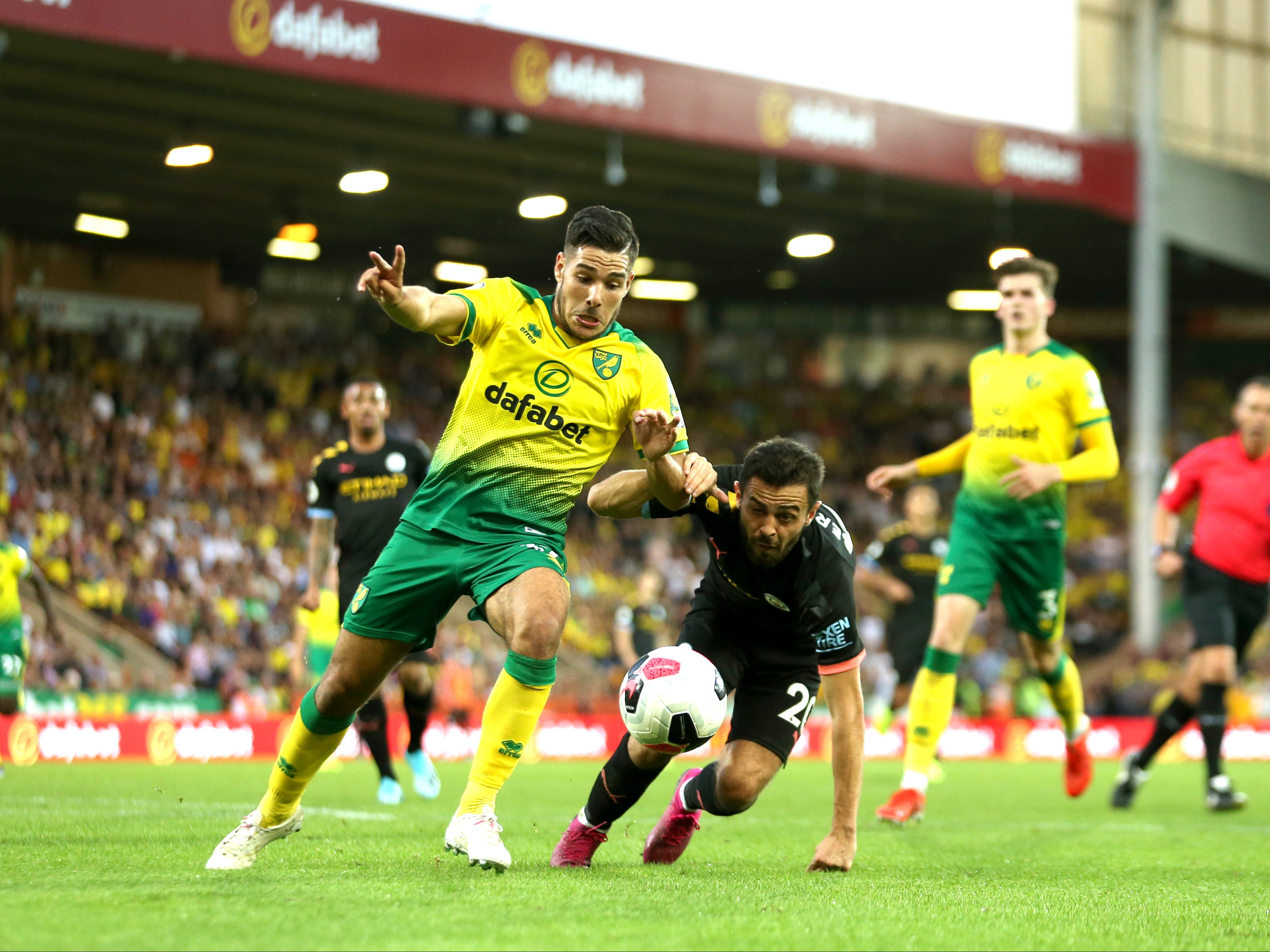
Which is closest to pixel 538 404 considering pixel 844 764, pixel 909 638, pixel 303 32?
pixel 844 764

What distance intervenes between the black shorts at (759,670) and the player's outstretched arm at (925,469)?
8.47 feet

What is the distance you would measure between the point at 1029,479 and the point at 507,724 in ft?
12.0

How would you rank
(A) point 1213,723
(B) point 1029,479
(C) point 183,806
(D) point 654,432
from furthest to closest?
(A) point 1213,723, (C) point 183,806, (B) point 1029,479, (D) point 654,432

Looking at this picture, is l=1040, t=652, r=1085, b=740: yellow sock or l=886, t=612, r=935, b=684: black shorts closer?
l=1040, t=652, r=1085, b=740: yellow sock

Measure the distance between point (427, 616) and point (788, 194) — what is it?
22.5 m

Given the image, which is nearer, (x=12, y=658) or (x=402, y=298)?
(x=402, y=298)

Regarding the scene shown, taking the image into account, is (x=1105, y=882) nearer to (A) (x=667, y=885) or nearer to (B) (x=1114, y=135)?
(A) (x=667, y=885)

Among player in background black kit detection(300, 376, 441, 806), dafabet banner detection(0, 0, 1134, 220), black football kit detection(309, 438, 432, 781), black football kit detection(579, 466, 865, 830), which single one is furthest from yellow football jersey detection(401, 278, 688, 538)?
dafabet banner detection(0, 0, 1134, 220)

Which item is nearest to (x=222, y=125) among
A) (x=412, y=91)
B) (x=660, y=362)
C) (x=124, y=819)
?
(x=412, y=91)

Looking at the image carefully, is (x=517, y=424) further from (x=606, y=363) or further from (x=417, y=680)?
(x=417, y=680)

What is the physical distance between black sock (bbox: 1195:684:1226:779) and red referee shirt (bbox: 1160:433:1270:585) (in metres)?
0.72

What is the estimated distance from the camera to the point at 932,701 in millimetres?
8188

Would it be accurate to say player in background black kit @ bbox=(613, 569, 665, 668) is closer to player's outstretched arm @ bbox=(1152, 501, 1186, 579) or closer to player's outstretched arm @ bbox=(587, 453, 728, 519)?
player's outstretched arm @ bbox=(1152, 501, 1186, 579)

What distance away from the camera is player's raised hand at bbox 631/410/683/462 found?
190 inches
